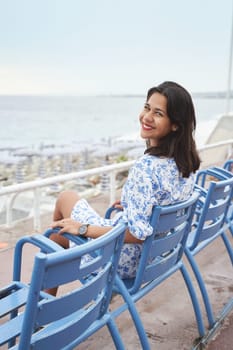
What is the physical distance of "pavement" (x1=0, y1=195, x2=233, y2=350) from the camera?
6.34 feet

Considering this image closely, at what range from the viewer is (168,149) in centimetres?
179

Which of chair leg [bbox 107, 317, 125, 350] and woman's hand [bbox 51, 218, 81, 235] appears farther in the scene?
woman's hand [bbox 51, 218, 81, 235]

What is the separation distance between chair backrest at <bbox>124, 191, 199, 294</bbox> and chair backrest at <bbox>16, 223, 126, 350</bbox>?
27 cm

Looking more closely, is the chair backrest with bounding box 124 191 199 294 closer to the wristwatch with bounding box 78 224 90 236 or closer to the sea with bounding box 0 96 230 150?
the wristwatch with bounding box 78 224 90 236

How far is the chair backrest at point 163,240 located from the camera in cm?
160

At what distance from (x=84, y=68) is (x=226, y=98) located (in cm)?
2755

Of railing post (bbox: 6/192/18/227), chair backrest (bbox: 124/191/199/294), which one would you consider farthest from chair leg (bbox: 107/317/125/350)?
railing post (bbox: 6/192/18/227)

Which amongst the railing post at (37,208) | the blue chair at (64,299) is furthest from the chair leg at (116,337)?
the railing post at (37,208)

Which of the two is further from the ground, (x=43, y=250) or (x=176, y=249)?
(x=43, y=250)

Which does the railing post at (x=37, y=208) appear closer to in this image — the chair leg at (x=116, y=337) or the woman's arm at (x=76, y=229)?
the woman's arm at (x=76, y=229)

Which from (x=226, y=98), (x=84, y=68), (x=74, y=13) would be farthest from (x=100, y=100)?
(x=226, y=98)

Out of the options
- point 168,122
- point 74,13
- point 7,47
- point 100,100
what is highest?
point 74,13

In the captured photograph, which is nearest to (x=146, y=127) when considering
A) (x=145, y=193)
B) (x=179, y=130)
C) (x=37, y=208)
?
(x=179, y=130)

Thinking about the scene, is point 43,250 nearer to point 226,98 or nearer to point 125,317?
point 125,317
